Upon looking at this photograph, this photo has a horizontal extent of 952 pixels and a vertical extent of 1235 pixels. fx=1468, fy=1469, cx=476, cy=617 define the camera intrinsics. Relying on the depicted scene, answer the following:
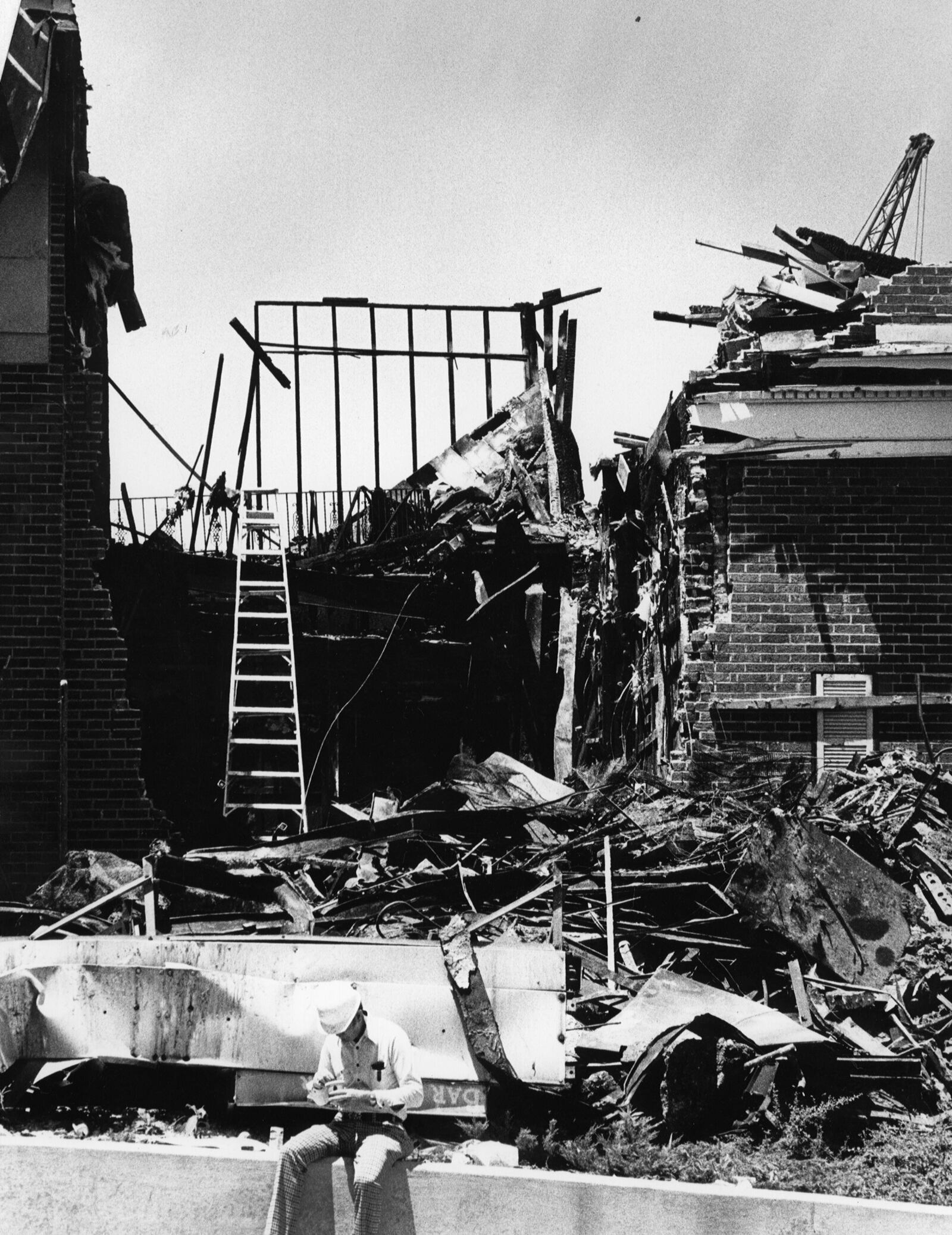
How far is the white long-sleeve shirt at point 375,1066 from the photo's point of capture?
6.31 m

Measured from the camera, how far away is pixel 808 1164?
6645 millimetres

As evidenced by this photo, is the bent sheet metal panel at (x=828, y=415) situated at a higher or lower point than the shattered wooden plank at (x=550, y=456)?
lower

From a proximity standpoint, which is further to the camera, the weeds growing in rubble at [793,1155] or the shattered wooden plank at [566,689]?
the shattered wooden plank at [566,689]

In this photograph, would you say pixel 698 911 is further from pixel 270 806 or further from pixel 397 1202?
pixel 270 806

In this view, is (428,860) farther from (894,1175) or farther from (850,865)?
(894,1175)

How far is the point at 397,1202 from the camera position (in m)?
6.25

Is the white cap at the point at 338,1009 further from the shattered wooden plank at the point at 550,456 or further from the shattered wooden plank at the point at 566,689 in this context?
the shattered wooden plank at the point at 550,456

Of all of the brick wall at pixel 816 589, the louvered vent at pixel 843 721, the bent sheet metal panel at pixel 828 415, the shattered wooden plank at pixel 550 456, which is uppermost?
the shattered wooden plank at pixel 550 456

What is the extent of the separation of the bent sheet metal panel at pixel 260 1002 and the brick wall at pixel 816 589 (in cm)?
492

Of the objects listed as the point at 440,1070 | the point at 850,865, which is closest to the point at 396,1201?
the point at 440,1070

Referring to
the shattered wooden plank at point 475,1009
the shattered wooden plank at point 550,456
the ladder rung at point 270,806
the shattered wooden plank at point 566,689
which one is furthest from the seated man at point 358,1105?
the shattered wooden plank at point 550,456

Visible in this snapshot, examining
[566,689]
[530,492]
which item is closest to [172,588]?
[566,689]

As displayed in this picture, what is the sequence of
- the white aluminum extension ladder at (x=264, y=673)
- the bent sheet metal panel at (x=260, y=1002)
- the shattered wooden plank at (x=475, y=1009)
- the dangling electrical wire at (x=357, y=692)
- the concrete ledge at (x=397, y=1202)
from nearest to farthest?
the concrete ledge at (x=397, y=1202), the shattered wooden plank at (x=475, y=1009), the bent sheet metal panel at (x=260, y=1002), the white aluminum extension ladder at (x=264, y=673), the dangling electrical wire at (x=357, y=692)

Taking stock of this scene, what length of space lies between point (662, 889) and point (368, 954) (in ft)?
8.00
